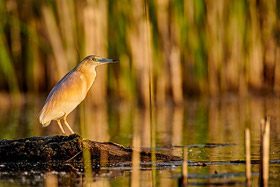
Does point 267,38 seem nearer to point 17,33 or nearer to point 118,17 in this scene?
point 118,17

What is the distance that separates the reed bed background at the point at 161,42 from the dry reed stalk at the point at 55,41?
24 mm

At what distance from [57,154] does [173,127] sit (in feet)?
15.0

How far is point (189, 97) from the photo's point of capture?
16250 mm

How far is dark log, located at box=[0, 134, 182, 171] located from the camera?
22.7ft

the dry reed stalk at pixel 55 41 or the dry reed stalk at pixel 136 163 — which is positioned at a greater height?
the dry reed stalk at pixel 55 41

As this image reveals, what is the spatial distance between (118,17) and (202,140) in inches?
241

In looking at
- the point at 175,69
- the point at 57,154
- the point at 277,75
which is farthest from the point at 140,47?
the point at 57,154

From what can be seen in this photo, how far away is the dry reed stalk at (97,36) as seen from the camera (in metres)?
14.5

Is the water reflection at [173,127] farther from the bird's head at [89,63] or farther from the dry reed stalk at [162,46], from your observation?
the bird's head at [89,63]

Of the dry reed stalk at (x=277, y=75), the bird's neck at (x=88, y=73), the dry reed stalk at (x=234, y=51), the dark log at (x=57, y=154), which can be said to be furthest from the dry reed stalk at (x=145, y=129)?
the dry reed stalk at (x=277, y=75)

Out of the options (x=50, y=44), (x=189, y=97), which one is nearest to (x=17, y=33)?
(x=50, y=44)

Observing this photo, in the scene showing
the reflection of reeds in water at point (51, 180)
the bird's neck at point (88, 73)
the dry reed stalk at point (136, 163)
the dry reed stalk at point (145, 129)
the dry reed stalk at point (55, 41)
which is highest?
the dry reed stalk at point (55, 41)

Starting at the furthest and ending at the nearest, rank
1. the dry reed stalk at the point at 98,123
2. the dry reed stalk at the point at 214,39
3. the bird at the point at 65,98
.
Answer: the dry reed stalk at the point at 214,39 → the dry reed stalk at the point at 98,123 → the bird at the point at 65,98


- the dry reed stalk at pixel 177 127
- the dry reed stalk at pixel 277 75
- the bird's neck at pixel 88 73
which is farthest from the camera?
the dry reed stalk at pixel 277 75
